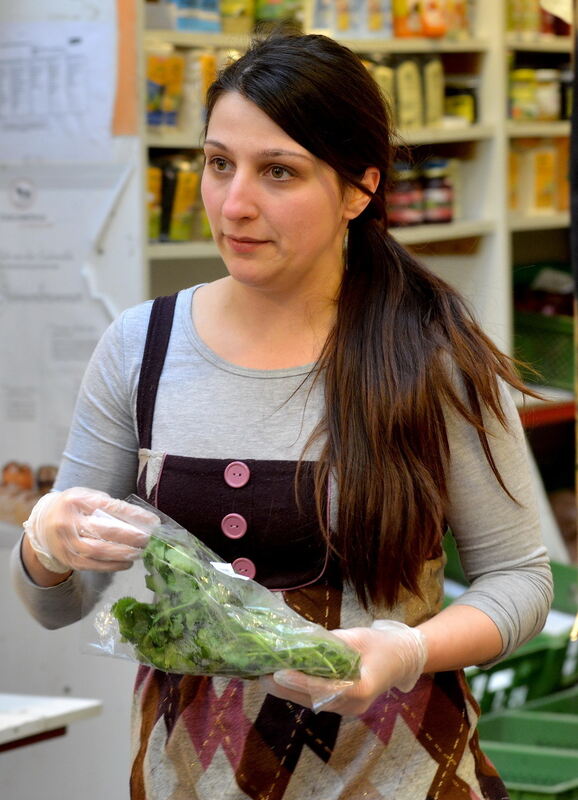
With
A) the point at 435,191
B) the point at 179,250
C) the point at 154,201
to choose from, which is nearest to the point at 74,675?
the point at 179,250

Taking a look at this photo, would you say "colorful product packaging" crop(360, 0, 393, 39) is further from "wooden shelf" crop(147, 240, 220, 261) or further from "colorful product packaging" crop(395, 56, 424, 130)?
"wooden shelf" crop(147, 240, 220, 261)

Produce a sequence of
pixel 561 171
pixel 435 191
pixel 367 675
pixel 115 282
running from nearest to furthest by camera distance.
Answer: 1. pixel 367 675
2. pixel 115 282
3. pixel 435 191
4. pixel 561 171

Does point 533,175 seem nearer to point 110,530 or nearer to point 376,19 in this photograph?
point 376,19

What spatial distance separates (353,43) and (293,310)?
2.29m

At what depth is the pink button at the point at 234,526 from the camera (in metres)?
1.37

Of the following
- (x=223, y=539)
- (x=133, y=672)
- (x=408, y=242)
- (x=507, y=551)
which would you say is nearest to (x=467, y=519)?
(x=507, y=551)

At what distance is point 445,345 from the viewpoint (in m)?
1.42

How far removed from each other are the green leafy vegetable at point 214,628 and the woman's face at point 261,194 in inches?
14.0

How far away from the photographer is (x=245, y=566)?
1.38 metres

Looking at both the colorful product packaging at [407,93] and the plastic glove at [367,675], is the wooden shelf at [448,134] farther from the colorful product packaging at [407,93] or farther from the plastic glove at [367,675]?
the plastic glove at [367,675]

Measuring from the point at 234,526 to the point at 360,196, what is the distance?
441 millimetres

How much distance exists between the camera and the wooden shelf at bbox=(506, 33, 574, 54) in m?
4.01

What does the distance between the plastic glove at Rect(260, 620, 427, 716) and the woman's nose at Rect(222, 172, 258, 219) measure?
1.59 ft

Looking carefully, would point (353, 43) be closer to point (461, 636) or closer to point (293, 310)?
point (293, 310)
